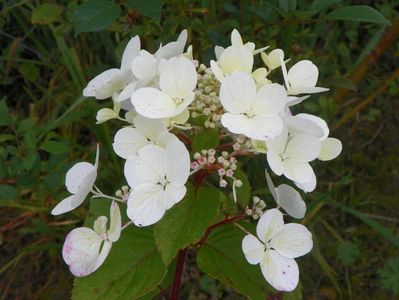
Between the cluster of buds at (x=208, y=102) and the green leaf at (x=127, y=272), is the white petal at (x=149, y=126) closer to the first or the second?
the cluster of buds at (x=208, y=102)

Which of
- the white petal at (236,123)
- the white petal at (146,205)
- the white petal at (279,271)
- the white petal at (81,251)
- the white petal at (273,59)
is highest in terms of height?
the white petal at (236,123)

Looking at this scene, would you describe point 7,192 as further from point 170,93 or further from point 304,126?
point 304,126

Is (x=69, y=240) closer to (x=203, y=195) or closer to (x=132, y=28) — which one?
(x=203, y=195)

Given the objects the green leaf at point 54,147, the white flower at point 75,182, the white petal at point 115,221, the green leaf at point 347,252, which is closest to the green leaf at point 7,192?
the green leaf at point 54,147

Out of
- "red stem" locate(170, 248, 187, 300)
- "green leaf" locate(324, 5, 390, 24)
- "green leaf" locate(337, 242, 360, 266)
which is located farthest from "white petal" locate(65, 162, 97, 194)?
"green leaf" locate(337, 242, 360, 266)

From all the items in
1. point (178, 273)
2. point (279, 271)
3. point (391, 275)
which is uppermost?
point (279, 271)

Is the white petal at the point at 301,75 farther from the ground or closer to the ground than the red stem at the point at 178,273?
farther from the ground

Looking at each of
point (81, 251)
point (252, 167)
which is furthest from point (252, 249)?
point (252, 167)
